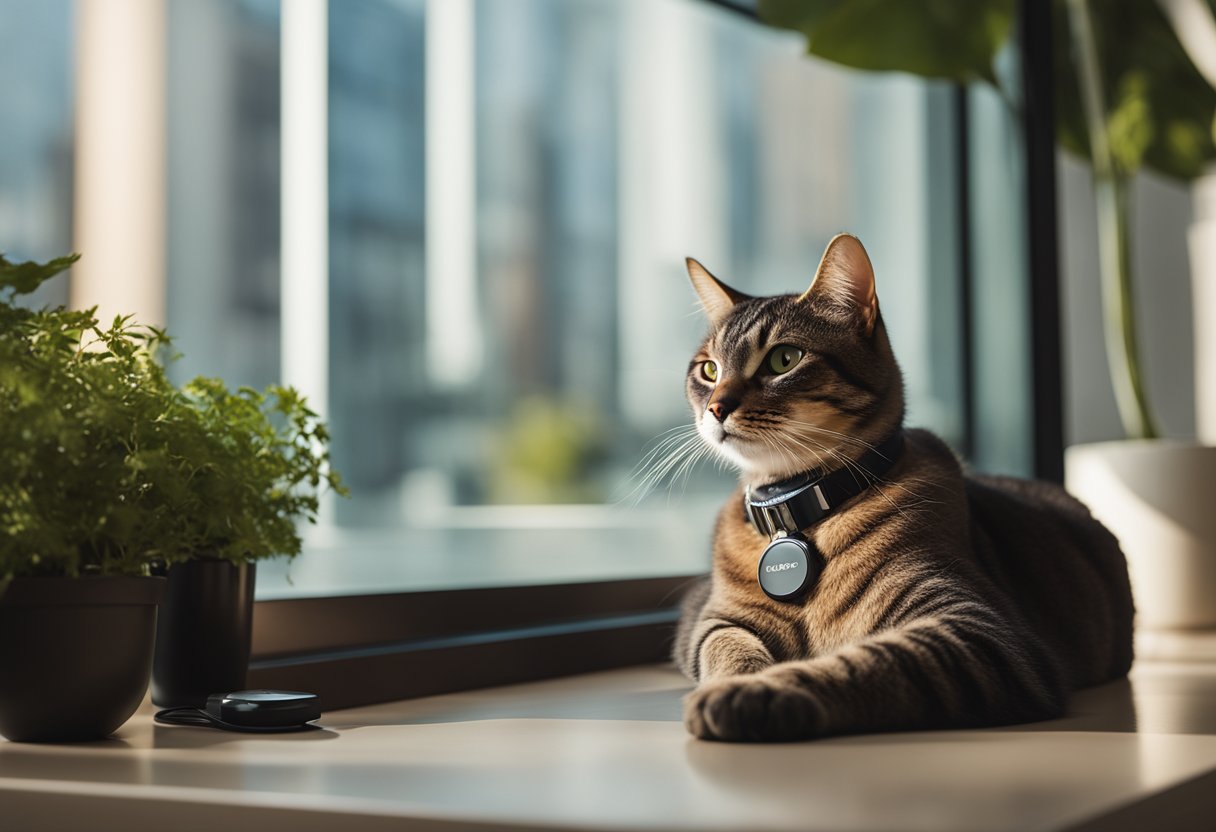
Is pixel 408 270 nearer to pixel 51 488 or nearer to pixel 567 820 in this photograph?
pixel 51 488

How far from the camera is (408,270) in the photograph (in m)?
1.83

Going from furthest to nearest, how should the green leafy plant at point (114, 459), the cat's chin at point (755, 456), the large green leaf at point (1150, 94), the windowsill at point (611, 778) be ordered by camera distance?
the large green leaf at point (1150, 94), the cat's chin at point (755, 456), the green leafy plant at point (114, 459), the windowsill at point (611, 778)

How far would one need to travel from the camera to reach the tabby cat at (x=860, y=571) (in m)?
0.96

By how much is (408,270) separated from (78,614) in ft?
3.25

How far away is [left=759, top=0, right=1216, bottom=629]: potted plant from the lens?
1908 millimetres

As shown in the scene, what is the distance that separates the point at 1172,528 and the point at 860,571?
1019 mm

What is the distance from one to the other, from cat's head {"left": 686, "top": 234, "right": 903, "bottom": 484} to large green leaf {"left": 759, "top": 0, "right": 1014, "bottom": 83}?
0.89 metres

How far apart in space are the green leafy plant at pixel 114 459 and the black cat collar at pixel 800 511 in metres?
0.44

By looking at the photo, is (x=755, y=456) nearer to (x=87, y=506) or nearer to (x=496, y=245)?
(x=87, y=506)

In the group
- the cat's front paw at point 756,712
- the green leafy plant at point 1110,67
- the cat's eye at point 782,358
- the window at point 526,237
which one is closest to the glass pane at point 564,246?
the window at point 526,237

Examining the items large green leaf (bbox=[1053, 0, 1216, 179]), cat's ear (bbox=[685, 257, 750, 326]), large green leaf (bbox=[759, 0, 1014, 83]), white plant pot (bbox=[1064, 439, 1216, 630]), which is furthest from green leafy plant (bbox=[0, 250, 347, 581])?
large green leaf (bbox=[1053, 0, 1216, 179])

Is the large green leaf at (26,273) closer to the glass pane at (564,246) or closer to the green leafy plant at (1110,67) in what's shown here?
the glass pane at (564,246)

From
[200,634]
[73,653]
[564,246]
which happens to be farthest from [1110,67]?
[73,653]

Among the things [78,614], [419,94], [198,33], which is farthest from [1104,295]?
[78,614]
